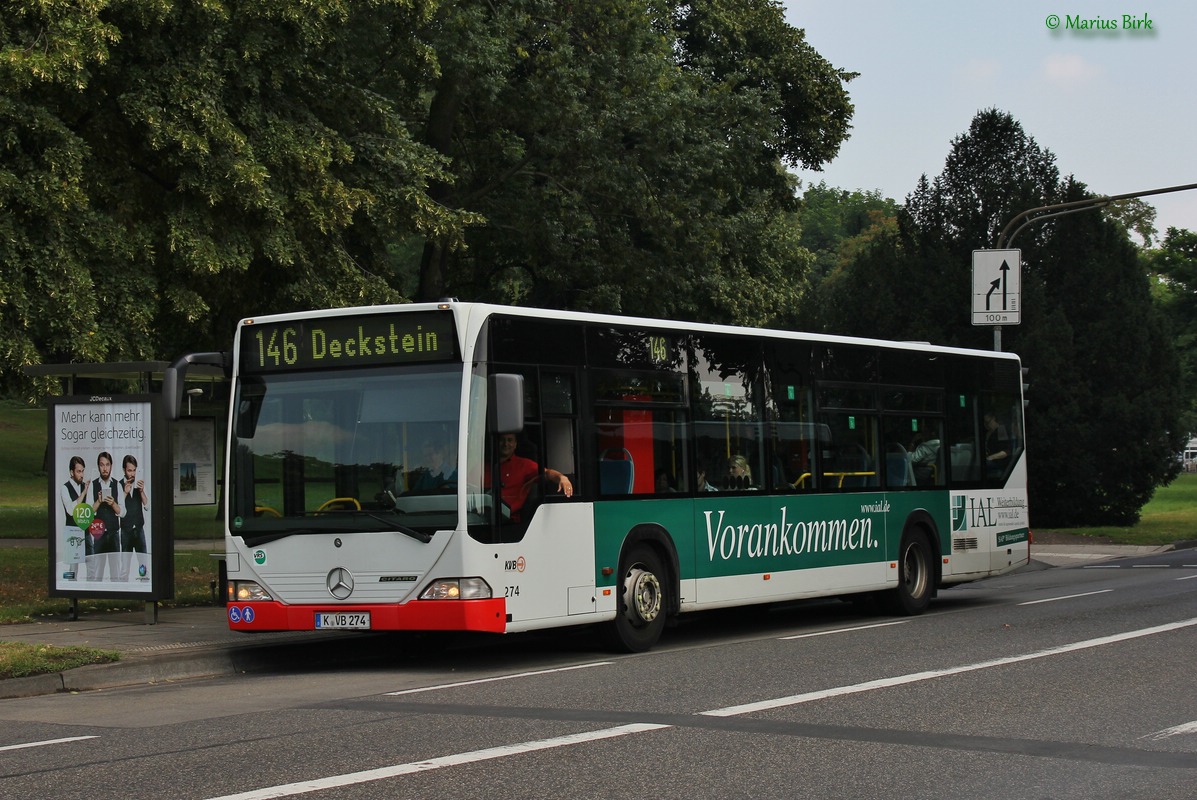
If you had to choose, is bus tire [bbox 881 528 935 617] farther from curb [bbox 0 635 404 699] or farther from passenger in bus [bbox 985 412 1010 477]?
curb [bbox 0 635 404 699]

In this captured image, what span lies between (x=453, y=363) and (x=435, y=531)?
1.31 metres

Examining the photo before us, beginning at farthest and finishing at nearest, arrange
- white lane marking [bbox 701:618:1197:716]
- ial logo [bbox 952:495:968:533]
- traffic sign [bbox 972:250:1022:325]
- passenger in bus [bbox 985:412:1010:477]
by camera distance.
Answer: traffic sign [bbox 972:250:1022:325]
passenger in bus [bbox 985:412:1010:477]
ial logo [bbox 952:495:968:533]
white lane marking [bbox 701:618:1197:716]

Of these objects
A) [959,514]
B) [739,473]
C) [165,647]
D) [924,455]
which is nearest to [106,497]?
[165,647]

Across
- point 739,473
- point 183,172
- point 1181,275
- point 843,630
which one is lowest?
point 843,630

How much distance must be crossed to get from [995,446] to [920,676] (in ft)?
29.5

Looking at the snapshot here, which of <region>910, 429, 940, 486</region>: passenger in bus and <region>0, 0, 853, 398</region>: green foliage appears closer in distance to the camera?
<region>910, 429, 940, 486</region>: passenger in bus

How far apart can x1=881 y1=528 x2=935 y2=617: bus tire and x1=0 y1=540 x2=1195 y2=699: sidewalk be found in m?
6.27

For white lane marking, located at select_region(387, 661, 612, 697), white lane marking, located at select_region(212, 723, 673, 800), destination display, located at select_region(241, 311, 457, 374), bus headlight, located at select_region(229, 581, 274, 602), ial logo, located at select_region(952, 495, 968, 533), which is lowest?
white lane marking, located at select_region(387, 661, 612, 697)

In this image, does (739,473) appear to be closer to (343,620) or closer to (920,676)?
(920,676)

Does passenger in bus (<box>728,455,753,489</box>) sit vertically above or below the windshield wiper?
above

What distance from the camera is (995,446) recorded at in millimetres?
19750

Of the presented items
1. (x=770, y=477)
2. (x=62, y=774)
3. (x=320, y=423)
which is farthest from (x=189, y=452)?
(x=62, y=774)

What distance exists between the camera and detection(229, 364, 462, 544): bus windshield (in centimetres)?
1222

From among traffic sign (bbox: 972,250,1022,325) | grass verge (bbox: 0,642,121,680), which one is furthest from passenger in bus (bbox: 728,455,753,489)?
traffic sign (bbox: 972,250,1022,325)
